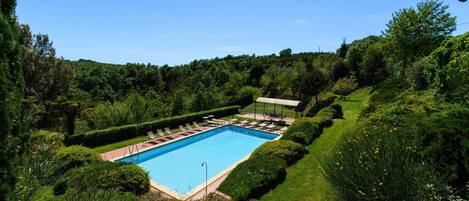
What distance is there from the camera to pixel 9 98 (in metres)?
3.38

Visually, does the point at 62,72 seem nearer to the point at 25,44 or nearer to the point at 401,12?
the point at 25,44

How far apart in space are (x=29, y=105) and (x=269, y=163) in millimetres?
8171

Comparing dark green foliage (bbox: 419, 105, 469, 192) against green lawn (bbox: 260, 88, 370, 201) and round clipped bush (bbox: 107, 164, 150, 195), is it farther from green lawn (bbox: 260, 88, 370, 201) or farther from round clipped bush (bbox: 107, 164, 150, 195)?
round clipped bush (bbox: 107, 164, 150, 195)

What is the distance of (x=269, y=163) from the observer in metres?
10.9

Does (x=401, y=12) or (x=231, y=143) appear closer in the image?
(x=231, y=143)

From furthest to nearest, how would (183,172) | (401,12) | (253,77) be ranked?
(253,77), (401,12), (183,172)

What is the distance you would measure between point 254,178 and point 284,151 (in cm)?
312

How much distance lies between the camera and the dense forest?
376 centimetres

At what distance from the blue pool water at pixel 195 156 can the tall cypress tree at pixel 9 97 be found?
9.46 metres

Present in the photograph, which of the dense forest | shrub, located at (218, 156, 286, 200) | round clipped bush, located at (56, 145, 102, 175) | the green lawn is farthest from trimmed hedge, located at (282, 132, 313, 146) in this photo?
round clipped bush, located at (56, 145, 102, 175)

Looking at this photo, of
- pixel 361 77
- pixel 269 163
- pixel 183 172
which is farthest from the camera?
pixel 361 77

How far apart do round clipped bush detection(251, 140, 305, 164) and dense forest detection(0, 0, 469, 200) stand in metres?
3.34

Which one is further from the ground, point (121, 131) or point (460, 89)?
point (460, 89)

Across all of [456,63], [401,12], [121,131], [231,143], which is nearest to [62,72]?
[121,131]
